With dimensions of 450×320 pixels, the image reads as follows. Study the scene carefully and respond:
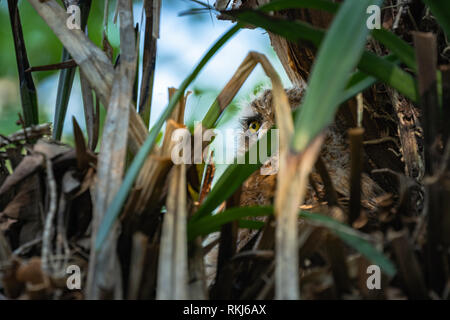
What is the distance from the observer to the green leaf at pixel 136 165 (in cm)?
48

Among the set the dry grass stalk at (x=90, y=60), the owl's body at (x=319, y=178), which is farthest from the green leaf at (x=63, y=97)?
the owl's body at (x=319, y=178)

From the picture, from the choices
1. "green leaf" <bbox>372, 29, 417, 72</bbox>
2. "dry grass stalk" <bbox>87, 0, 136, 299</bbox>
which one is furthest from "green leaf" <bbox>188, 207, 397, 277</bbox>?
"green leaf" <bbox>372, 29, 417, 72</bbox>

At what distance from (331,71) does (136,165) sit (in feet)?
0.75

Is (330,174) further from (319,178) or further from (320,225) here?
(320,225)

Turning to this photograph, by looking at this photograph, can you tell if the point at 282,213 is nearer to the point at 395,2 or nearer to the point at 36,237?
the point at 36,237

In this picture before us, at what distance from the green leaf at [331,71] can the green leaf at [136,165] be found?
0.55 ft

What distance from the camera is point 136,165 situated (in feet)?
1.71

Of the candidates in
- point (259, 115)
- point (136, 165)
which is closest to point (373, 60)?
point (136, 165)

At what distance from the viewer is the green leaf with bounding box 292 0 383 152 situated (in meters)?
0.40

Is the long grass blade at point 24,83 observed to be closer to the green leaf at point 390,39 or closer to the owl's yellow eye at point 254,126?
the green leaf at point 390,39

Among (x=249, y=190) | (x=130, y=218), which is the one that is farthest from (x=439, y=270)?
(x=249, y=190)

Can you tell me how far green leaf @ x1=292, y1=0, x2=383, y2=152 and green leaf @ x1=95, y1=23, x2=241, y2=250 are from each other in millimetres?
168

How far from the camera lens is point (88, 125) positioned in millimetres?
877

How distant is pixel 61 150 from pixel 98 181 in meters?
0.14
